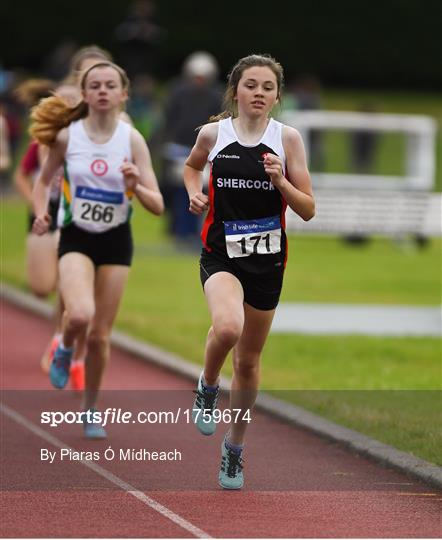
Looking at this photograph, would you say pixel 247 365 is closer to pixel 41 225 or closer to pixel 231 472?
pixel 231 472

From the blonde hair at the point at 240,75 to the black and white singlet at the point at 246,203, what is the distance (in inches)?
8.0

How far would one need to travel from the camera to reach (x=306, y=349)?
13953 mm

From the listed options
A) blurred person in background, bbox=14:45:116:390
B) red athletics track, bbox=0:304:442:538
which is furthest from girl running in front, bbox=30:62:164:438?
blurred person in background, bbox=14:45:116:390

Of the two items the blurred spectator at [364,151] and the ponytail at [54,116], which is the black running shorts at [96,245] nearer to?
the ponytail at [54,116]

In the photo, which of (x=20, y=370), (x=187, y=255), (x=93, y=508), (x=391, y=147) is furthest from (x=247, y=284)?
(x=391, y=147)

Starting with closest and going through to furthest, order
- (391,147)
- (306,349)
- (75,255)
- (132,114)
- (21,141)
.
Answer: (75,255)
(306,349)
(391,147)
(132,114)
(21,141)

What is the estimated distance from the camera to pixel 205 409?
8336 mm

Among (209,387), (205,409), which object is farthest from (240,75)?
(205,409)

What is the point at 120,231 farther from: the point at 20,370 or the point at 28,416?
the point at 20,370

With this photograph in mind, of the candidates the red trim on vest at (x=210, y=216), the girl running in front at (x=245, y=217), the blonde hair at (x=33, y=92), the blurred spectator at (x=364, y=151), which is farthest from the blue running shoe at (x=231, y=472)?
the blurred spectator at (x=364, y=151)

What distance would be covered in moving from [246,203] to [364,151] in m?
20.8

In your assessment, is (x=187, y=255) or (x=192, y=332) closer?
(x=192, y=332)

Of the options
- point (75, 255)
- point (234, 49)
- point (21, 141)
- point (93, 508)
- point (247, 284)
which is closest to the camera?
point (93, 508)

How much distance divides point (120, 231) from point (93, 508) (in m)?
2.59
